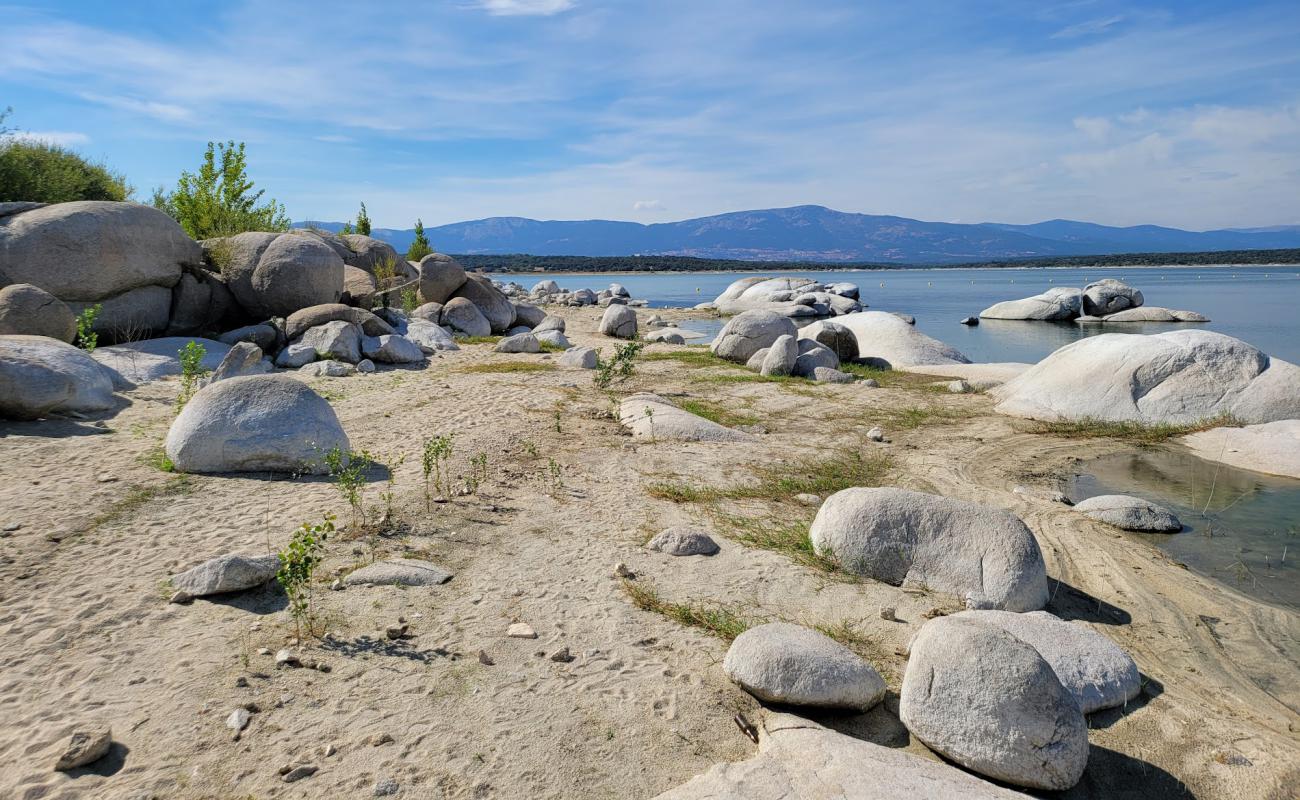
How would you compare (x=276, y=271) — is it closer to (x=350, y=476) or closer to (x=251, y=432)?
(x=251, y=432)

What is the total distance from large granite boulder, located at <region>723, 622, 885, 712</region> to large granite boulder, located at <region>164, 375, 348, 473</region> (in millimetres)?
5572

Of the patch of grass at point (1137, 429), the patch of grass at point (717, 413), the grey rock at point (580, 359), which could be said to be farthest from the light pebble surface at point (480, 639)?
the grey rock at point (580, 359)

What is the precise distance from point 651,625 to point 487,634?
1141mm

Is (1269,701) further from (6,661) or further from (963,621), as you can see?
(6,661)

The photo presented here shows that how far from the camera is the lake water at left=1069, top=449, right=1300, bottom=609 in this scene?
274 inches

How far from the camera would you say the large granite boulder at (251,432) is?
7.95 m

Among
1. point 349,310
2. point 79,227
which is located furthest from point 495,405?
point 79,227

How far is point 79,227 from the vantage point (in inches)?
584

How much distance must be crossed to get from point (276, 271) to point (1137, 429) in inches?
697

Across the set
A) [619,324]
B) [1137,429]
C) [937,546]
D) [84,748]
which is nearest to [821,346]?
[1137,429]

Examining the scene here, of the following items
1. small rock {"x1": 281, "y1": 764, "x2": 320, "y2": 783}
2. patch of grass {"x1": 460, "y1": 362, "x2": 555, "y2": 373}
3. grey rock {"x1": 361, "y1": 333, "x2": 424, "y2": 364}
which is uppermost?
grey rock {"x1": 361, "y1": 333, "x2": 424, "y2": 364}

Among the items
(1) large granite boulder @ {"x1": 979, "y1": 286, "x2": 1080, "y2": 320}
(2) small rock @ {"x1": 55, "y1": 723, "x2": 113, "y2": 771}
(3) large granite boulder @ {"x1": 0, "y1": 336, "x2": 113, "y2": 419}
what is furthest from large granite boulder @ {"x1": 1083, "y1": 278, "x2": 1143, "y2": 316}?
(2) small rock @ {"x1": 55, "y1": 723, "x2": 113, "y2": 771}

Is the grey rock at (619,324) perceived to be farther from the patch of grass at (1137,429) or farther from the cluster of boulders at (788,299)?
the patch of grass at (1137,429)

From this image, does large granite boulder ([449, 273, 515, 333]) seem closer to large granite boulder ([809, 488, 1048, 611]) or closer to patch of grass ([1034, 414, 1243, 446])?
patch of grass ([1034, 414, 1243, 446])
